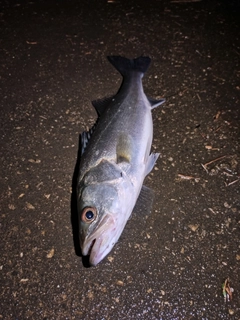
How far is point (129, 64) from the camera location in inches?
168

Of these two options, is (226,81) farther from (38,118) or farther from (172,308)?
(172,308)

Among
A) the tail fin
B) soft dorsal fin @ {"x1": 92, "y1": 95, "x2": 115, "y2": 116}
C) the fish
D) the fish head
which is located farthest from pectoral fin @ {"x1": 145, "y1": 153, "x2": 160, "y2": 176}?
the tail fin

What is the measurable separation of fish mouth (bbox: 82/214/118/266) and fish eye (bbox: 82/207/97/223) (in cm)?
8

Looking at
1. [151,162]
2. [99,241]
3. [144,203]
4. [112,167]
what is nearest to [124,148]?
[112,167]

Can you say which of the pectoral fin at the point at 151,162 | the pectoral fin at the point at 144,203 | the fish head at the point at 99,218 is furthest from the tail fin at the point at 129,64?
the fish head at the point at 99,218

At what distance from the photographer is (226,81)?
14.2 feet

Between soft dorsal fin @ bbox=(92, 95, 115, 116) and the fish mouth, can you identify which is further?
soft dorsal fin @ bbox=(92, 95, 115, 116)

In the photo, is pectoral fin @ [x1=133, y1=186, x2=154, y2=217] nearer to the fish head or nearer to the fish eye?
the fish head

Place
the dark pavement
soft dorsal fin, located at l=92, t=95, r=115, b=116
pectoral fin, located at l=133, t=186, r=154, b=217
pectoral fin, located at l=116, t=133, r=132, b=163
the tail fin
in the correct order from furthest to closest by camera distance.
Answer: the tail fin < soft dorsal fin, located at l=92, t=95, r=115, b=116 < pectoral fin, located at l=133, t=186, r=154, b=217 < pectoral fin, located at l=116, t=133, r=132, b=163 < the dark pavement

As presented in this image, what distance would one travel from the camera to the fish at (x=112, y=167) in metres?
2.56

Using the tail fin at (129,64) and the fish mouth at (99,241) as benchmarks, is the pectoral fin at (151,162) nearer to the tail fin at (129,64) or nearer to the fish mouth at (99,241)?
the fish mouth at (99,241)

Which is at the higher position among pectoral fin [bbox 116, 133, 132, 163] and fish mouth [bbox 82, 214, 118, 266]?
pectoral fin [bbox 116, 133, 132, 163]

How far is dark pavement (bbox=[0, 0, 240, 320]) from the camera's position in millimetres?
2807

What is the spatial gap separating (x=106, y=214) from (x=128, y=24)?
3645mm
